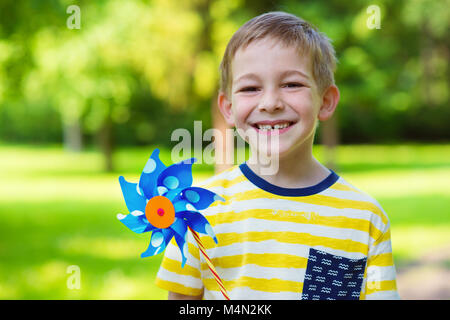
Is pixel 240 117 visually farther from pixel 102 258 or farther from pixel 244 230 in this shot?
pixel 102 258

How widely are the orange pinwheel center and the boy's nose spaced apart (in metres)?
0.42

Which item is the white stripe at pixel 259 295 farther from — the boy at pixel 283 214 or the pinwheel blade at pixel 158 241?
the pinwheel blade at pixel 158 241

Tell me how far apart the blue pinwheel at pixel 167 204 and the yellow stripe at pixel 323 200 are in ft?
0.71

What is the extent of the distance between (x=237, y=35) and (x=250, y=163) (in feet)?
Result: 1.42

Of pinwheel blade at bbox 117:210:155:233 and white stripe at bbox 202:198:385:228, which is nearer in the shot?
pinwheel blade at bbox 117:210:155:233

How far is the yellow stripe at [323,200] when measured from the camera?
1799 millimetres

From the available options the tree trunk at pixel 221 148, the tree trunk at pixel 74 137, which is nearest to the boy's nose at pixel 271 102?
the tree trunk at pixel 221 148

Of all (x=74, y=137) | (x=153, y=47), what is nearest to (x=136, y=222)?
(x=153, y=47)

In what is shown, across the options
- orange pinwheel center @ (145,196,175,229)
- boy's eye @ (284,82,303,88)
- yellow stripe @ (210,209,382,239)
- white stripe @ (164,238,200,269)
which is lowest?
white stripe @ (164,238,200,269)

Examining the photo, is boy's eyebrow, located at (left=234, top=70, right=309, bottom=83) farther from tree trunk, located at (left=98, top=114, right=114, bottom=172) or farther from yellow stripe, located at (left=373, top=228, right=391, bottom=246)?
tree trunk, located at (left=98, top=114, right=114, bottom=172)

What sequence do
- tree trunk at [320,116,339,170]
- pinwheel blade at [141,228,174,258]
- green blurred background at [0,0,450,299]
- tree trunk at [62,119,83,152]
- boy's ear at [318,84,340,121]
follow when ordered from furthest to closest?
tree trunk at [62,119,83,152], tree trunk at [320,116,339,170], green blurred background at [0,0,450,299], boy's ear at [318,84,340,121], pinwheel blade at [141,228,174,258]

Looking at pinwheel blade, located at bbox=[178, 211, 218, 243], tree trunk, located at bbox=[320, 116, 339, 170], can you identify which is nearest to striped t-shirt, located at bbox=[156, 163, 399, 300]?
pinwheel blade, located at bbox=[178, 211, 218, 243]

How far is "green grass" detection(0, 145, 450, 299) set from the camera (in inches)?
218
